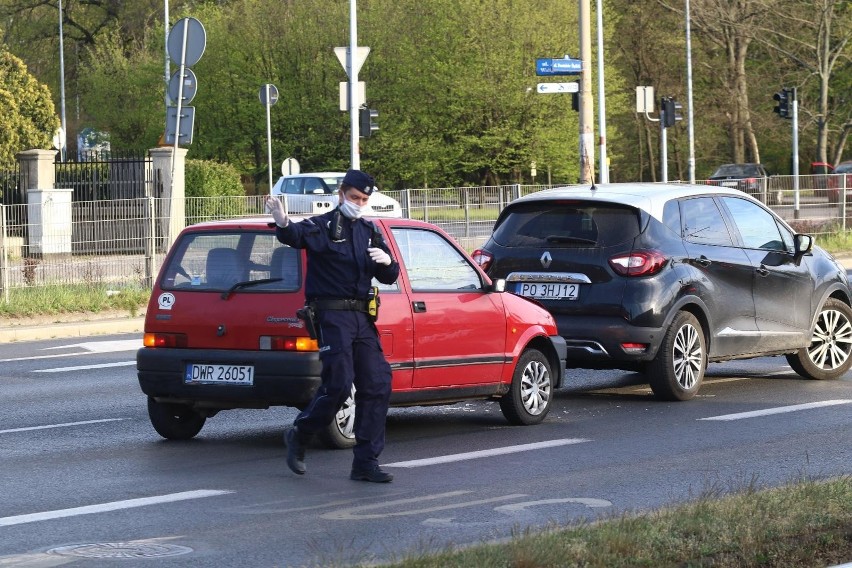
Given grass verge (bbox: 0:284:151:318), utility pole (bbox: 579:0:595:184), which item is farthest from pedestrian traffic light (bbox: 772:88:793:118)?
grass verge (bbox: 0:284:151:318)

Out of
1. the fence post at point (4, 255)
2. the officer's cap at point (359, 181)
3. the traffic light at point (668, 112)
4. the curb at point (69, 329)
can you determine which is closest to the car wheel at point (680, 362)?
the officer's cap at point (359, 181)

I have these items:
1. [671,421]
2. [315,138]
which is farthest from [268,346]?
[315,138]

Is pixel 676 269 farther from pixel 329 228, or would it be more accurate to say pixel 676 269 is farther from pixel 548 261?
Answer: pixel 329 228

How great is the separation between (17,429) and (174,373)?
192 centimetres

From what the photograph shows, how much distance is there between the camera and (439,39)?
5681 centimetres

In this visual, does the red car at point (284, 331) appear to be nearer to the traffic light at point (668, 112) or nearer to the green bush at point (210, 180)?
the green bush at point (210, 180)

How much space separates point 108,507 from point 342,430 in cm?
214

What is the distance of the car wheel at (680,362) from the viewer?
12.1 metres

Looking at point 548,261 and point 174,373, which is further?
point 548,261

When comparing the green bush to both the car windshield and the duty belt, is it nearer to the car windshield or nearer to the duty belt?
the car windshield

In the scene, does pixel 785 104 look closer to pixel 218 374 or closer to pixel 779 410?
pixel 779 410

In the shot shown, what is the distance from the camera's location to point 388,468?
30.0 ft

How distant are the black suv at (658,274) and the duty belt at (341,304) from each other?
392cm

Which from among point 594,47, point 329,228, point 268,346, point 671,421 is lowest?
point 671,421
